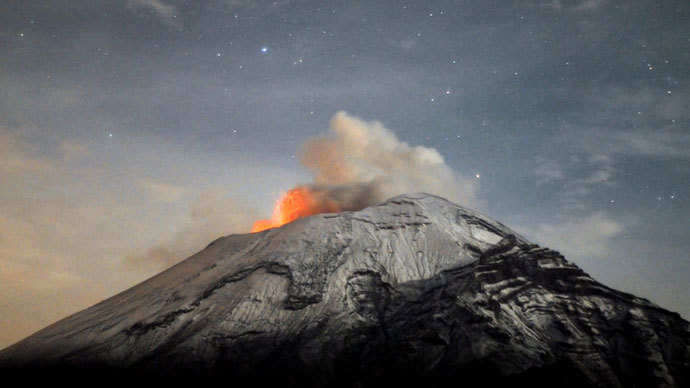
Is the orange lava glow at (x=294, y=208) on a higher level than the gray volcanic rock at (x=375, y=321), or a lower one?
higher

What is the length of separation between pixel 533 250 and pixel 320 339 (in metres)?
44.2

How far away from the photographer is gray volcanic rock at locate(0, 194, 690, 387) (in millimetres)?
77438

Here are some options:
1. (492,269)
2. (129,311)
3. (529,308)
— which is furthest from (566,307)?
(129,311)

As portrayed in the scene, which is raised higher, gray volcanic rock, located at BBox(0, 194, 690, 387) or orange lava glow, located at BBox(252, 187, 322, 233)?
orange lava glow, located at BBox(252, 187, 322, 233)

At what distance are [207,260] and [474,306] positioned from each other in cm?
5238

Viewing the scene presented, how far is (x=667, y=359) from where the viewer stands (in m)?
80.6

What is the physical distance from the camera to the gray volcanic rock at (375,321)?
7744 cm

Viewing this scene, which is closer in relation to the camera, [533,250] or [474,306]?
[474,306]

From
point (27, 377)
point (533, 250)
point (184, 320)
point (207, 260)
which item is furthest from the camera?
point (207, 260)

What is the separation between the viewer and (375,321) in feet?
292

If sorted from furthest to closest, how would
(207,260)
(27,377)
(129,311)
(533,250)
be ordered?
(207,260) → (533,250) → (129,311) → (27,377)

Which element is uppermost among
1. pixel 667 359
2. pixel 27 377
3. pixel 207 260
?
pixel 207 260

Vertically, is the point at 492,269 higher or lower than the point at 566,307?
higher

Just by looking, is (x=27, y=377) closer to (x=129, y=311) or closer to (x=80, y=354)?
(x=80, y=354)
